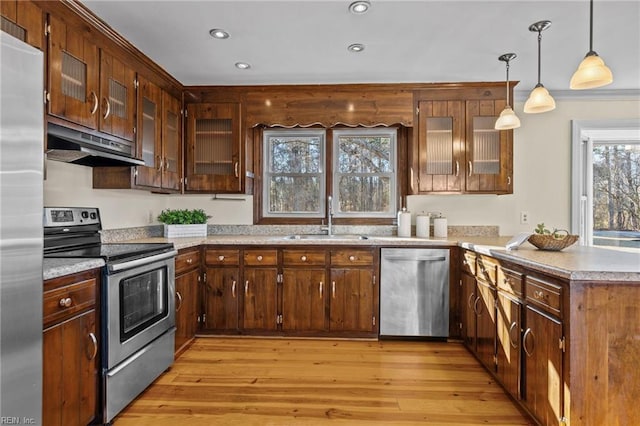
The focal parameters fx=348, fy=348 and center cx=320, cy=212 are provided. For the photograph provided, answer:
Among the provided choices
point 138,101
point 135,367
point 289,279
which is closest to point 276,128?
point 138,101

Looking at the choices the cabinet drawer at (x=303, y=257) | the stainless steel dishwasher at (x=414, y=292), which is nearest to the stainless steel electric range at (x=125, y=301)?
the cabinet drawer at (x=303, y=257)

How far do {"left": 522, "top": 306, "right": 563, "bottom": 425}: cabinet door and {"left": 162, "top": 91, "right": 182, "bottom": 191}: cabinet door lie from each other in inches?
115

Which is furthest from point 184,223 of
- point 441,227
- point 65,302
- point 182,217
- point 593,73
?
point 593,73

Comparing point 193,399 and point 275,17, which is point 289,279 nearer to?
point 193,399

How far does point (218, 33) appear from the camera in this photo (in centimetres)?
240

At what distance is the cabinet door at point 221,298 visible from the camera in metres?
3.13

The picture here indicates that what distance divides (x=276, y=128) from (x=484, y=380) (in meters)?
2.94

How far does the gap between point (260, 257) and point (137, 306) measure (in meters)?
1.17

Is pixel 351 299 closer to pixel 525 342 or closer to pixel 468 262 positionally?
pixel 468 262

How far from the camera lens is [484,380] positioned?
2.41m

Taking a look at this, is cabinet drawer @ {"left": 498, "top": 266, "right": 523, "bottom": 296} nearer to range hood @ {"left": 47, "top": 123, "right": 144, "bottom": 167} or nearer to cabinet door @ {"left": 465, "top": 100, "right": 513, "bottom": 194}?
cabinet door @ {"left": 465, "top": 100, "right": 513, "bottom": 194}

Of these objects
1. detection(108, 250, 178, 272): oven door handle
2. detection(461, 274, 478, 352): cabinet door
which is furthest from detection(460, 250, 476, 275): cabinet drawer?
detection(108, 250, 178, 272): oven door handle

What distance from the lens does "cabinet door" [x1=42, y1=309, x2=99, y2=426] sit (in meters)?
1.49

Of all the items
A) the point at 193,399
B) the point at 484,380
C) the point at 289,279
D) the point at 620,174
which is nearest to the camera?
the point at 193,399
